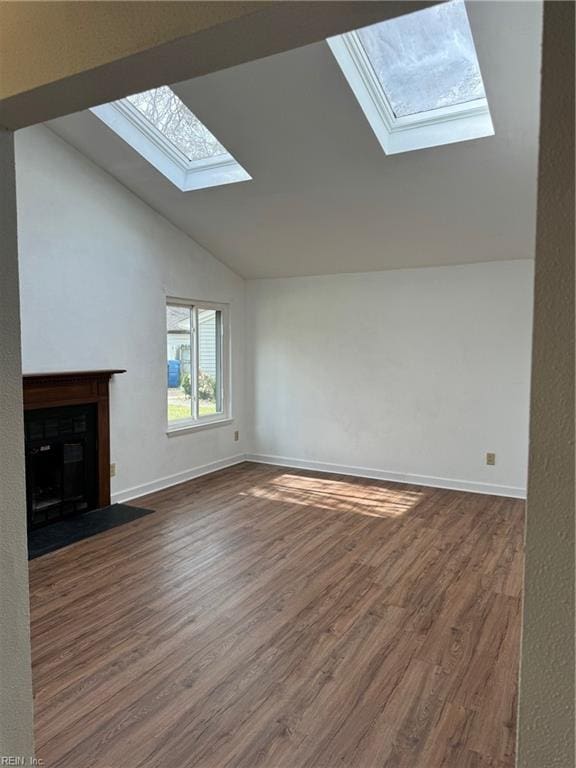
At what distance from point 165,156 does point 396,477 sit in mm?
3728

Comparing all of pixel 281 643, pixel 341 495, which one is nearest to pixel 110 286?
pixel 341 495

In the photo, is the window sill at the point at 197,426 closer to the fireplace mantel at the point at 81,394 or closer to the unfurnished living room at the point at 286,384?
the unfurnished living room at the point at 286,384

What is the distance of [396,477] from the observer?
5363 millimetres

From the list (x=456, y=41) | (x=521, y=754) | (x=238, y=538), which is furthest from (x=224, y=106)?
(x=521, y=754)

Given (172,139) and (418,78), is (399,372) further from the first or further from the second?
(172,139)

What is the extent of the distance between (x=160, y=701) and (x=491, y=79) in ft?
11.0

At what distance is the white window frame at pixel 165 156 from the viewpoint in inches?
147

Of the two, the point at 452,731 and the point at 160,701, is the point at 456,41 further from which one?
the point at 160,701

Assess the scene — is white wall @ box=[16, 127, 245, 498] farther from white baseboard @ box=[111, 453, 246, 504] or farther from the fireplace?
the fireplace

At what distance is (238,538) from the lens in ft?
12.4

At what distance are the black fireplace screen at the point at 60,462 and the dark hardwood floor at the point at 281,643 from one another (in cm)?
54

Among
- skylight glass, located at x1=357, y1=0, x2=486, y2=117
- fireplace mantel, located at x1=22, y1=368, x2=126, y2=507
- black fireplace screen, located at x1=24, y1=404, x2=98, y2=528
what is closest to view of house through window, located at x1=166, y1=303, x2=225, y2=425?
fireplace mantel, located at x1=22, y1=368, x2=126, y2=507

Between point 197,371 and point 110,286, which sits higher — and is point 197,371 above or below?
below

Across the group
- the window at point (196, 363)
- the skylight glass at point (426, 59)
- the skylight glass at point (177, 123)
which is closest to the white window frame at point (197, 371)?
the window at point (196, 363)
